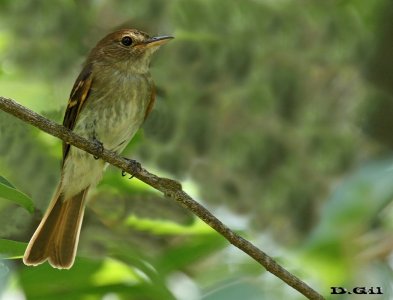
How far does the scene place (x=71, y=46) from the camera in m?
3.63

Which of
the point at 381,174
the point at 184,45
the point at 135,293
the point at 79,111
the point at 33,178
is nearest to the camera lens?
the point at 135,293

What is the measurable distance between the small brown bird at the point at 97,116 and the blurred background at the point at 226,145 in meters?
0.08

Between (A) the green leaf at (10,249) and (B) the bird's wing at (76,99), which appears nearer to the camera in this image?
(A) the green leaf at (10,249)

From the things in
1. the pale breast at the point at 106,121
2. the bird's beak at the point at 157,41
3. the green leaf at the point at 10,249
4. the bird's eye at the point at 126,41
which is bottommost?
the green leaf at the point at 10,249

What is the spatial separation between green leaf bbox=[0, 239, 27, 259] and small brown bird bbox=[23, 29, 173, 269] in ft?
3.05

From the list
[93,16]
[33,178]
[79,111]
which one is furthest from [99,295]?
[93,16]

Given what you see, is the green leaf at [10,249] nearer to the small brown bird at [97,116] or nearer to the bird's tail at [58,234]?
the bird's tail at [58,234]

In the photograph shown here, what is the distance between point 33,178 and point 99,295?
61 cm

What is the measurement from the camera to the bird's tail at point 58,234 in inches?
109

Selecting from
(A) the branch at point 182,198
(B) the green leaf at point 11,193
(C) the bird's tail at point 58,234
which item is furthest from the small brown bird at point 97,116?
(B) the green leaf at point 11,193

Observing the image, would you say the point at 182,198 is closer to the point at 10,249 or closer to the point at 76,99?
the point at 10,249

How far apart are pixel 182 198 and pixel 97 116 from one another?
4.03 feet

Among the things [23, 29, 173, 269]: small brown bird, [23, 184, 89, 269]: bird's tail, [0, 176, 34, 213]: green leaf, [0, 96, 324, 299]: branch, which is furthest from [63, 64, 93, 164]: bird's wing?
[0, 176, 34, 213]: green leaf

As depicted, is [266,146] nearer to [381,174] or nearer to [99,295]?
[381,174]
